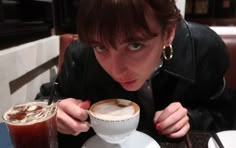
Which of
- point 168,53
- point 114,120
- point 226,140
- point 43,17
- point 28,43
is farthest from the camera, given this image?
point 43,17

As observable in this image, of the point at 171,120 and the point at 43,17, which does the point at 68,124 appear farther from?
the point at 43,17

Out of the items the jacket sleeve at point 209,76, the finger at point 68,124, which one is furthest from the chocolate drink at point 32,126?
the jacket sleeve at point 209,76

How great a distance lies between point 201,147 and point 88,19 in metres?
0.43

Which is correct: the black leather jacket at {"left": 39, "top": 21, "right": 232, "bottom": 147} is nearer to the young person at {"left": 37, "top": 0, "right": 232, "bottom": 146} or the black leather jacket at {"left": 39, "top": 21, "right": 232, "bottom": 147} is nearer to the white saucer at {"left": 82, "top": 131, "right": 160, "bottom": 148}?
the young person at {"left": 37, "top": 0, "right": 232, "bottom": 146}

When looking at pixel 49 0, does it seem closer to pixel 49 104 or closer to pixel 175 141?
pixel 49 104

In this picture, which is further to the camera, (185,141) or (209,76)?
(209,76)

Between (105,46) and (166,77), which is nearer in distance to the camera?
(105,46)

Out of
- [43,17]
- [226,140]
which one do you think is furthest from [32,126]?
[43,17]

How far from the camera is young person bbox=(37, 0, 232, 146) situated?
613 mm

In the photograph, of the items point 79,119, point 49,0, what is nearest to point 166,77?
point 79,119

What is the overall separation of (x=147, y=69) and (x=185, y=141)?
0.73 ft

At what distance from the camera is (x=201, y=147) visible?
2.09ft

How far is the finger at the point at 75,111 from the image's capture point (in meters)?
0.64

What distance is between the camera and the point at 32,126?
1.91ft
